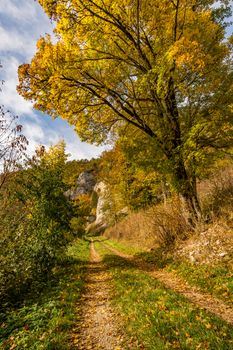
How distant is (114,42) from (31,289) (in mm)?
10204

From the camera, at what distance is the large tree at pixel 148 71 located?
27.2 feet

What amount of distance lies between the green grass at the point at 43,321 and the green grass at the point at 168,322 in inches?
51.3

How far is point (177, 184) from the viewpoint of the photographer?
9781 mm

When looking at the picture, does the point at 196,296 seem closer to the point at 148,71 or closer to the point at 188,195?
the point at 188,195

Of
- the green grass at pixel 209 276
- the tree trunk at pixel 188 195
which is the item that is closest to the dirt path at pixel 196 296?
the green grass at pixel 209 276

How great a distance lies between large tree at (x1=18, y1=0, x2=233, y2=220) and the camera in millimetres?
8289

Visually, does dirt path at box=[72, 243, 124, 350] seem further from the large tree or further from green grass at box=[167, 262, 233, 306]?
the large tree

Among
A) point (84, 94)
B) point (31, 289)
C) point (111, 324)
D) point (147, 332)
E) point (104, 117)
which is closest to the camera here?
point (147, 332)

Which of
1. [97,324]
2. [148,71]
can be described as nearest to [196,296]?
[97,324]

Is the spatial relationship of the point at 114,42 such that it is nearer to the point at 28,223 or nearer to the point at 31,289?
the point at 28,223

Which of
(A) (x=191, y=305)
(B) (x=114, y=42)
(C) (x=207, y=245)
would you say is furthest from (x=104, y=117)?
(A) (x=191, y=305)

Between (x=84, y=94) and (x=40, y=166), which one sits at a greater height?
(x=84, y=94)

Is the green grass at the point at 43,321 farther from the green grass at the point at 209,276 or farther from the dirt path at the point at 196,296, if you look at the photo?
the green grass at the point at 209,276

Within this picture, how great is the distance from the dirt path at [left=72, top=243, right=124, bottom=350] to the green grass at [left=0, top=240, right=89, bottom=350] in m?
0.23
